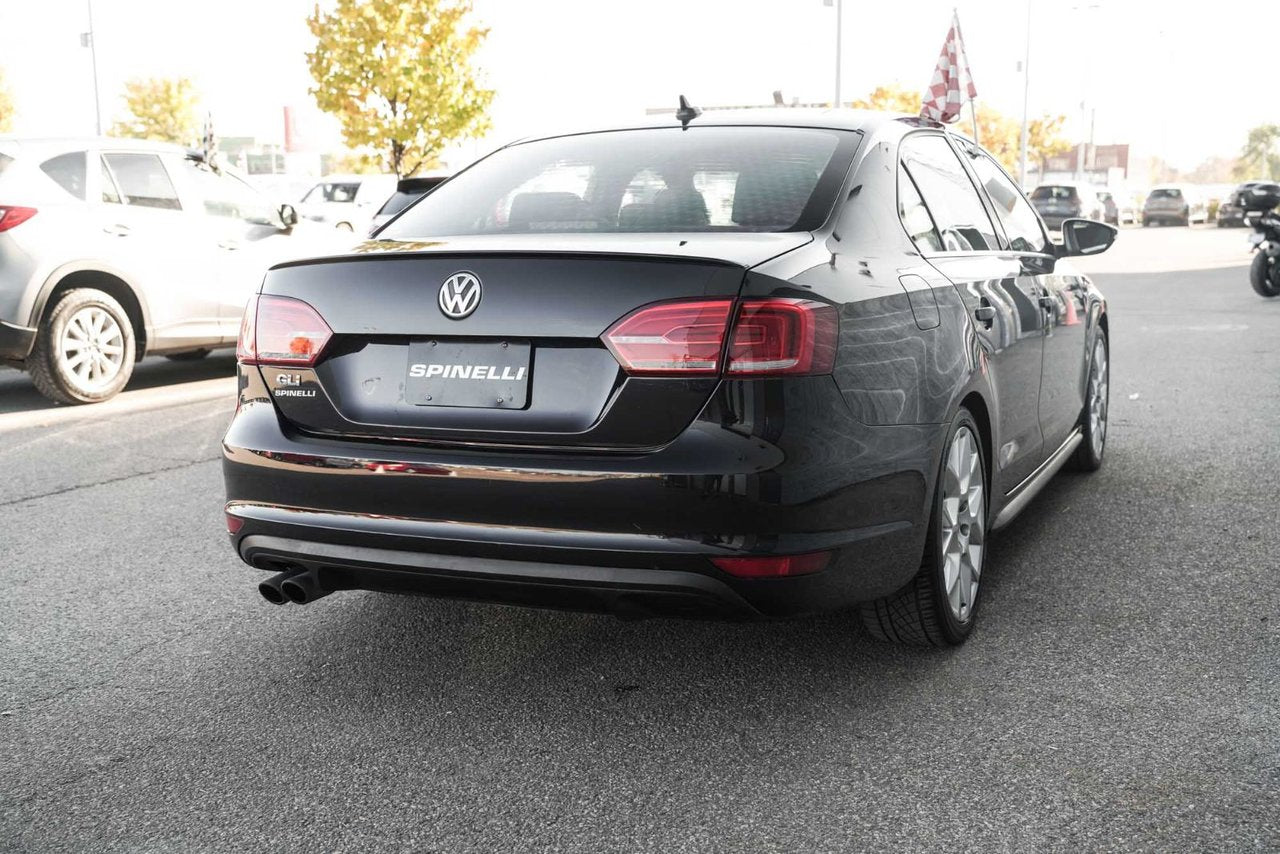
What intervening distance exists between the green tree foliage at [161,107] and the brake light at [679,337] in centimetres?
7148

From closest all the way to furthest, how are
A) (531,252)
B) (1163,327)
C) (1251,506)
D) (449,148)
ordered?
1. (531,252)
2. (1251,506)
3. (1163,327)
4. (449,148)

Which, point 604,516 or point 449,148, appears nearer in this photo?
point 604,516

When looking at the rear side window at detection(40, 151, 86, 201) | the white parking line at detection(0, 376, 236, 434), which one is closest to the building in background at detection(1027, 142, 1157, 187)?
the white parking line at detection(0, 376, 236, 434)

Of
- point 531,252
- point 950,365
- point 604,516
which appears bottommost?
point 604,516

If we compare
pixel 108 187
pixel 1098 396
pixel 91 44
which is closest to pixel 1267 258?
pixel 1098 396

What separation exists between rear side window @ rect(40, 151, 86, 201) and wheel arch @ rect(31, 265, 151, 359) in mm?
521

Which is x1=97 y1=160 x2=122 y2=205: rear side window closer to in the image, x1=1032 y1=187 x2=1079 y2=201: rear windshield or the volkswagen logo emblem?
the volkswagen logo emblem

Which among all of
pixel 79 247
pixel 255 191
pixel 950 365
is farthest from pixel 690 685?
pixel 255 191

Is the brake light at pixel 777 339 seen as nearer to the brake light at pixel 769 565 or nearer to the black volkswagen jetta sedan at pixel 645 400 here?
the black volkswagen jetta sedan at pixel 645 400

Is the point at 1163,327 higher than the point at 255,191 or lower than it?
lower

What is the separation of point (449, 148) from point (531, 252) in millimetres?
30456

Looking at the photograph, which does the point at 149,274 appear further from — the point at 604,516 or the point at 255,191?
the point at 604,516

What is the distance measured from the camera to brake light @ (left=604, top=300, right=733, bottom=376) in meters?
2.82

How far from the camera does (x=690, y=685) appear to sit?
11.4 ft
